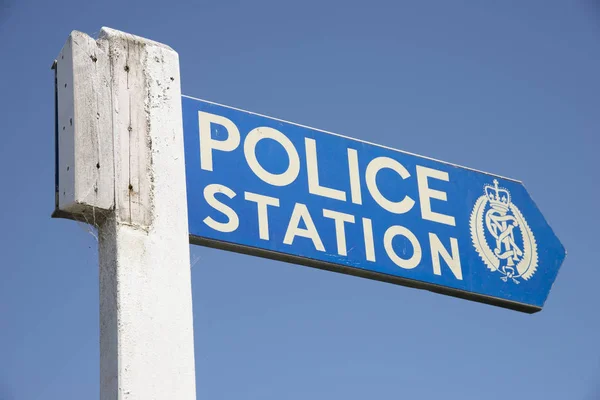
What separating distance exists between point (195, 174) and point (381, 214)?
612mm

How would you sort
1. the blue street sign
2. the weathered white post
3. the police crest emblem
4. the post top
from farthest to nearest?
the police crest emblem < the blue street sign < the post top < the weathered white post

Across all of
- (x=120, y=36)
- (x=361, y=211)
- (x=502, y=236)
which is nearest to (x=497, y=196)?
(x=502, y=236)

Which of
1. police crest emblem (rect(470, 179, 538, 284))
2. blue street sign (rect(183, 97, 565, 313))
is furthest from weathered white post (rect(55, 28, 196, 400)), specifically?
police crest emblem (rect(470, 179, 538, 284))

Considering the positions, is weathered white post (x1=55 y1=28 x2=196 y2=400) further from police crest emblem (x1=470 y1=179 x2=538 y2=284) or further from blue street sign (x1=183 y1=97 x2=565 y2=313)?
police crest emblem (x1=470 y1=179 x2=538 y2=284)

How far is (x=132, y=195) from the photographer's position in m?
2.73

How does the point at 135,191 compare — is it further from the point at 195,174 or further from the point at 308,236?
the point at 308,236

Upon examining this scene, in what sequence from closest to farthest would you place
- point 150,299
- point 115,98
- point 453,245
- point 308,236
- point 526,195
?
point 150,299, point 115,98, point 308,236, point 453,245, point 526,195

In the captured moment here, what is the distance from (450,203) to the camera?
3.63m

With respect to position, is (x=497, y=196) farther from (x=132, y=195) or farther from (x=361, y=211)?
(x=132, y=195)

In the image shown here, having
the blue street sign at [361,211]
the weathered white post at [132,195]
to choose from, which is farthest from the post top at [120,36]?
the blue street sign at [361,211]

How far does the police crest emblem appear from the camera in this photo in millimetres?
3641

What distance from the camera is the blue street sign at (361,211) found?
10.3ft

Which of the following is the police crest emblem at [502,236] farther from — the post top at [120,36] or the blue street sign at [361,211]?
the post top at [120,36]

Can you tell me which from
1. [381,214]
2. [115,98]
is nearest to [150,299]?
[115,98]
